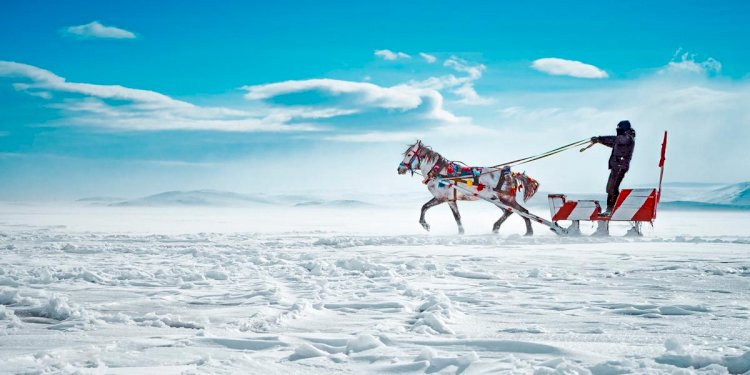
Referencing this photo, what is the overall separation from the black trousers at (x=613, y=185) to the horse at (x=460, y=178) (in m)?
2.07

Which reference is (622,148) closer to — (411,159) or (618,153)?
(618,153)

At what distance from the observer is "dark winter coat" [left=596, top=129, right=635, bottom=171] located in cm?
1242

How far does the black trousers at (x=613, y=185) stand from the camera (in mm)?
12679

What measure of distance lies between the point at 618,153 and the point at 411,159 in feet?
16.0

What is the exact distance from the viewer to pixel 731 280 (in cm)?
555

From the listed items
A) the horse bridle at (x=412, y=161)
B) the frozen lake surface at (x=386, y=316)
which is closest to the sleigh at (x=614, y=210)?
the horse bridle at (x=412, y=161)

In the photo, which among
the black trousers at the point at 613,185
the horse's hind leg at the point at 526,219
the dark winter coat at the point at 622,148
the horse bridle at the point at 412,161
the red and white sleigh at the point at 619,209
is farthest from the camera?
the horse bridle at the point at 412,161

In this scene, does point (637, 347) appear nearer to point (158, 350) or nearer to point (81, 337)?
point (158, 350)

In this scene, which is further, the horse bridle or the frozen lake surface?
the horse bridle

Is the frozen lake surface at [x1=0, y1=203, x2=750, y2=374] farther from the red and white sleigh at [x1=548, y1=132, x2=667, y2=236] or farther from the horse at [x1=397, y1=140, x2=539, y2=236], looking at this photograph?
the horse at [x1=397, y1=140, x2=539, y2=236]

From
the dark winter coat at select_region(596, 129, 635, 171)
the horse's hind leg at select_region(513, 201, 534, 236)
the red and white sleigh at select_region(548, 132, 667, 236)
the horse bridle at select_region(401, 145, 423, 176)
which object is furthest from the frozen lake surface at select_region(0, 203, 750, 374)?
the horse bridle at select_region(401, 145, 423, 176)

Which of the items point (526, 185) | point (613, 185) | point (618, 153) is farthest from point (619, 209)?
point (526, 185)

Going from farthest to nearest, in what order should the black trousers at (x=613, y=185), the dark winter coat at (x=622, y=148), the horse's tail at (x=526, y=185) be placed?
1. the horse's tail at (x=526, y=185)
2. the black trousers at (x=613, y=185)
3. the dark winter coat at (x=622, y=148)

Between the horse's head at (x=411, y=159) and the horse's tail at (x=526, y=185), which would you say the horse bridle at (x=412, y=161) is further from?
the horse's tail at (x=526, y=185)
